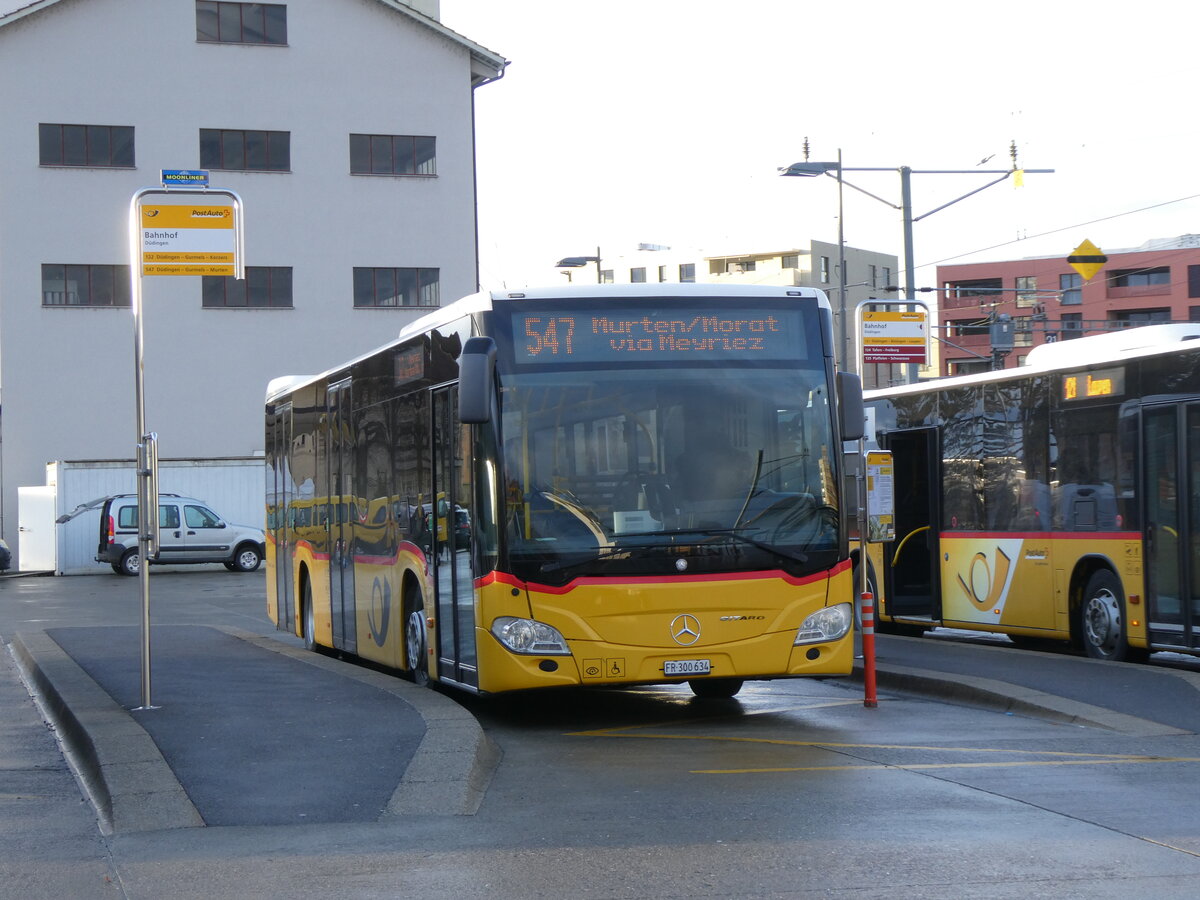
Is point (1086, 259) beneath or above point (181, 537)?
above

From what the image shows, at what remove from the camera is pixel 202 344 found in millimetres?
46250

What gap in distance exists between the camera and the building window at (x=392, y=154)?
47.6 m

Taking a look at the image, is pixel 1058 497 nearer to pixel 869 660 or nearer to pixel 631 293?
pixel 869 660

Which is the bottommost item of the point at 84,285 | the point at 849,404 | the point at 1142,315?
the point at 849,404

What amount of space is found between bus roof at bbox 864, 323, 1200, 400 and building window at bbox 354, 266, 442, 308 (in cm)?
3147

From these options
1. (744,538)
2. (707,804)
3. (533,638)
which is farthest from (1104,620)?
(707,804)

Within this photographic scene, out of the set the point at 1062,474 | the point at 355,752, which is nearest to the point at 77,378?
the point at 1062,474

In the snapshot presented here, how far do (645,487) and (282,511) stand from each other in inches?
360

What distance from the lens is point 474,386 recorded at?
426 inches

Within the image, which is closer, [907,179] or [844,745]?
[844,745]

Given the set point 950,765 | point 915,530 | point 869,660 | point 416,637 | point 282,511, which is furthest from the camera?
point 282,511

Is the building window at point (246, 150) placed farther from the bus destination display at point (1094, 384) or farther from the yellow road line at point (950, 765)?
the yellow road line at point (950, 765)

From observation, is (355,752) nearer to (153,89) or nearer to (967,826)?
(967,826)

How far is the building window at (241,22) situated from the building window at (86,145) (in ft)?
11.7
